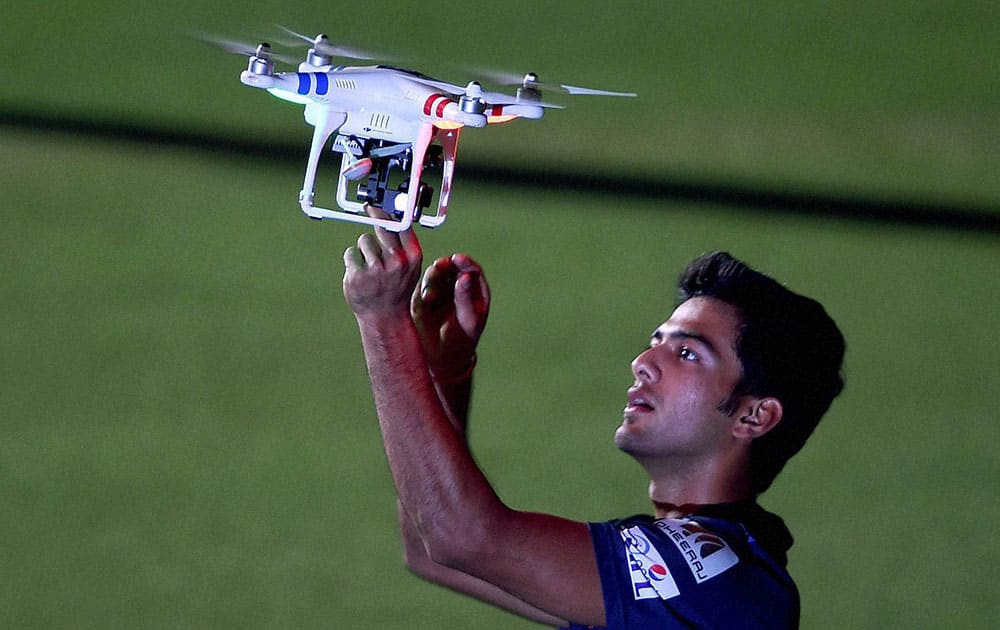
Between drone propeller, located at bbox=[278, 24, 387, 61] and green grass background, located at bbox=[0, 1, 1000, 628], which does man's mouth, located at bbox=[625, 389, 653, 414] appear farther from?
green grass background, located at bbox=[0, 1, 1000, 628]

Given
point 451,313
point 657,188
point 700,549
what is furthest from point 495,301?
point 700,549

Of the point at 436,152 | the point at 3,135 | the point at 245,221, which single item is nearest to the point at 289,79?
the point at 436,152

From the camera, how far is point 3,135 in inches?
282

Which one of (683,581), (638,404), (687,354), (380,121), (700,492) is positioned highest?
(380,121)

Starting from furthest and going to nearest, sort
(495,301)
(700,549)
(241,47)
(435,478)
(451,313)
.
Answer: (495,301), (451,313), (700,549), (435,478), (241,47)

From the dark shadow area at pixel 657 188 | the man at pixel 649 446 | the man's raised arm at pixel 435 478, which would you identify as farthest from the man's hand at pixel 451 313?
the dark shadow area at pixel 657 188

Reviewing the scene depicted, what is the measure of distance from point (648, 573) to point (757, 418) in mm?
565

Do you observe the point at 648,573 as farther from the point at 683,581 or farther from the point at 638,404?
the point at 638,404

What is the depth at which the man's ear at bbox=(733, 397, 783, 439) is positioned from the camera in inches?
128

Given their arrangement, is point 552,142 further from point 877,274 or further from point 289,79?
point 289,79

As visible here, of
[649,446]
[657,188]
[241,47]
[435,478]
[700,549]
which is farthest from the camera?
[657,188]

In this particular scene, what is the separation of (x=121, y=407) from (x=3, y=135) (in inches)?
93.0

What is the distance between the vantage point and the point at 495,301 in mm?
6133

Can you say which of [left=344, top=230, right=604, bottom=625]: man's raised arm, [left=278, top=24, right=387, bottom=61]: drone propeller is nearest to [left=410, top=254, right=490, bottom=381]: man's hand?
[left=344, top=230, right=604, bottom=625]: man's raised arm
